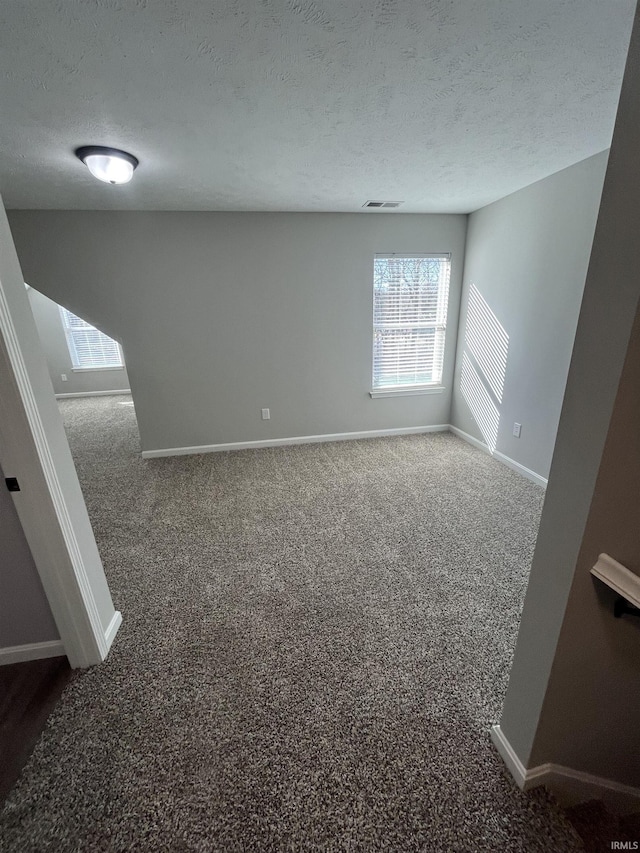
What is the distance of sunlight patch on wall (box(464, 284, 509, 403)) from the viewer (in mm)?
3244

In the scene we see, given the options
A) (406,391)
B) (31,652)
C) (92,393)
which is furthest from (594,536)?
(92,393)

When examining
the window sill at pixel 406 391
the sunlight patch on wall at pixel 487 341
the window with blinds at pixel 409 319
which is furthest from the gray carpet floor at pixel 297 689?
the window with blinds at pixel 409 319

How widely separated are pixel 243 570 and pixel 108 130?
2453 mm

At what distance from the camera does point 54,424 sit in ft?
4.38

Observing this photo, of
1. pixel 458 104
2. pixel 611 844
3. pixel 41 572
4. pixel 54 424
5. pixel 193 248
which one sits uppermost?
pixel 458 104

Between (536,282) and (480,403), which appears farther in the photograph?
(480,403)

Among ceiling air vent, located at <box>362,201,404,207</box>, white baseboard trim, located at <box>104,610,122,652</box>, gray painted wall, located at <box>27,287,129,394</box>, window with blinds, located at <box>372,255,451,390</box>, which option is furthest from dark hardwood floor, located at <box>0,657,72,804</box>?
gray painted wall, located at <box>27,287,129,394</box>

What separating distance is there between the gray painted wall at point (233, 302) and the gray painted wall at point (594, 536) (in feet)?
10.0

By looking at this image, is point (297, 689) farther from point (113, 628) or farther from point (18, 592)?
point (18, 592)

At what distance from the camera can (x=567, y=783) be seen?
1069mm

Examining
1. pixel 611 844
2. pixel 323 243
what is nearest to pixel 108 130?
pixel 323 243

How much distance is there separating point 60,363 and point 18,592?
21.0 feet

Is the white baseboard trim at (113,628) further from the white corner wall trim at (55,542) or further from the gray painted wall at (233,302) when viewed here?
the gray painted wall at (233,302)

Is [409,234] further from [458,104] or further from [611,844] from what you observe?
[611,844]
